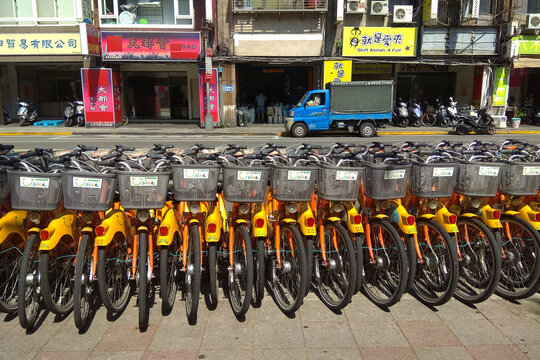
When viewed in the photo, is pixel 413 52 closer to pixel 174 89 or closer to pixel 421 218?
pixel 174 89

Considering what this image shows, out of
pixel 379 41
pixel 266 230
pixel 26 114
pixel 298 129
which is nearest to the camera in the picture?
pixel 266 230

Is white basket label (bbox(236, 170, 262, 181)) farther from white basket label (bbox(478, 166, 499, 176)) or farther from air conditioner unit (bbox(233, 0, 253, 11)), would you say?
air conditioner unit (bbox(233, 0, 253, 11))

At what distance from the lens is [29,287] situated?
11.8 ft

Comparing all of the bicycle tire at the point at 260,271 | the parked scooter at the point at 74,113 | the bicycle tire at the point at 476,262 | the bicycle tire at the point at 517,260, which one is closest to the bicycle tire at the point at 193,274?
the bicycle tire at the point at 260,271

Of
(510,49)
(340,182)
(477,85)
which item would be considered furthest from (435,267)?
(477,85)

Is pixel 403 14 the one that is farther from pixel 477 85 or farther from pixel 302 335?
pixel 302 335

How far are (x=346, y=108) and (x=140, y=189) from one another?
586 inches

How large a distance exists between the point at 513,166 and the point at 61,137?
17.7m

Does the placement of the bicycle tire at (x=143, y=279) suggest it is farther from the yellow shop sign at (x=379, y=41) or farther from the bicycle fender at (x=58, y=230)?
the yellow shop sign at (x=379, y=41)

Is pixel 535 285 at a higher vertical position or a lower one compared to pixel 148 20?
lower

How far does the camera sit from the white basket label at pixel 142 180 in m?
3.39

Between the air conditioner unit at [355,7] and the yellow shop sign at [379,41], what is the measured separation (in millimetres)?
783

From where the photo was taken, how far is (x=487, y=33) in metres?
21.2

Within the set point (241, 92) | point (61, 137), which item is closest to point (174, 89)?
point (241, 92)
